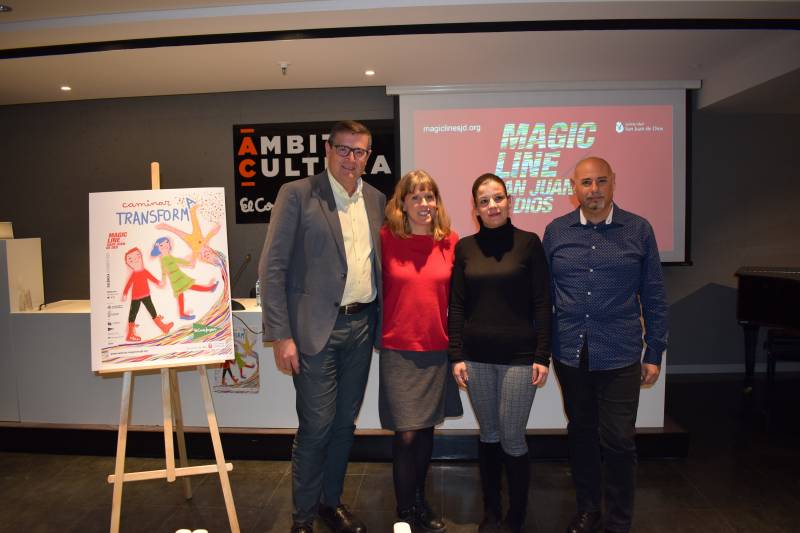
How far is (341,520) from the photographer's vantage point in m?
2.37

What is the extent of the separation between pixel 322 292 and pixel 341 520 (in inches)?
40.0

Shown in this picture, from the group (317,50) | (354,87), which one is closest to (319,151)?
(354,87)

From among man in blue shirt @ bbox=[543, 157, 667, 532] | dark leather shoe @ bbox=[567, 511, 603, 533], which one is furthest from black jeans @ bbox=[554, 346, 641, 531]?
dark leather shoe @ bbox=[567, 511, 603, 533]

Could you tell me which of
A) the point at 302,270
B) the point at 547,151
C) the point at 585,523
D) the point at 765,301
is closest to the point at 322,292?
the point at 302,270

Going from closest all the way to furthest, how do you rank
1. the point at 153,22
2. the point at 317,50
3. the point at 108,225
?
the point at 108,225 → the point at 153,22 → the point at 317,50

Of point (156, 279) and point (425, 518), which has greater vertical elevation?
point (156, 279)

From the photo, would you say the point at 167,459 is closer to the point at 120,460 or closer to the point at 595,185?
the point at 120,460

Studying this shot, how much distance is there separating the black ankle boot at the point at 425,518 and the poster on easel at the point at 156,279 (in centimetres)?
105

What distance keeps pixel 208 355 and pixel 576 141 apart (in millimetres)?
3757

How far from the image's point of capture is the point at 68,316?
10.9ft

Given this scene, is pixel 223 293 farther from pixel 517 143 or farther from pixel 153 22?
pixel 517 143

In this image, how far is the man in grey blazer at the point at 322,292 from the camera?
2.16m

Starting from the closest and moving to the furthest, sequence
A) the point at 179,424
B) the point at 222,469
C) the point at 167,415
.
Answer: the point at 222,469 → the point at 167,415 → the point at 179,424

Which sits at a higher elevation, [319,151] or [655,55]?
[655,55]
